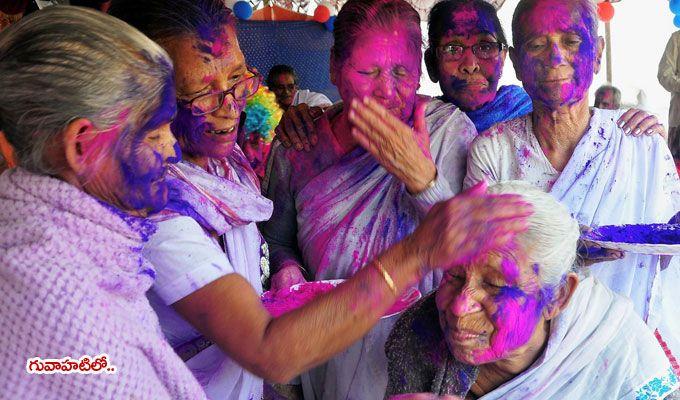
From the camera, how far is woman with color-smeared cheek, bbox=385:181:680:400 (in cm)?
179

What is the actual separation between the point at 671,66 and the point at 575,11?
4.96 meters

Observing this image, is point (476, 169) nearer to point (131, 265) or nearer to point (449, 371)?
point (449, 371)

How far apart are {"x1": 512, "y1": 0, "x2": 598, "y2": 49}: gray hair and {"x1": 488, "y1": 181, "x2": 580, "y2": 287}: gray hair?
883 millimetres

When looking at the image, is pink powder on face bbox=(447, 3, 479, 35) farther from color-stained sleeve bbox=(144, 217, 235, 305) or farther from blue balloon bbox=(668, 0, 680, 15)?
blue balloon bbox=(668, 0, 680, 15)

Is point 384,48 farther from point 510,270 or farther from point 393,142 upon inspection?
point 510,270

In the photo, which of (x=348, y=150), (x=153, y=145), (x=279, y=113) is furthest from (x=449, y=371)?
(x=279, y=113)

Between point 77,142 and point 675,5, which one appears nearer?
point 77,142

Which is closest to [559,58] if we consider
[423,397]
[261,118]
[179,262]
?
[423,397]

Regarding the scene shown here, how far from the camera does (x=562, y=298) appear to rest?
187 centimetres

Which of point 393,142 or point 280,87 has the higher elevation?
point 393,142

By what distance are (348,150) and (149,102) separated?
125 cm

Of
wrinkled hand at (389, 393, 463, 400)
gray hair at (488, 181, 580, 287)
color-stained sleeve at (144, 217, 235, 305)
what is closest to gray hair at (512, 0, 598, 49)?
gray hair at (488, 181, 580, 287)

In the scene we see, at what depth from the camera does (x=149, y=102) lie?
136cm

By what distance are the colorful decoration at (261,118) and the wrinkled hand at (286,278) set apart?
2621mm
